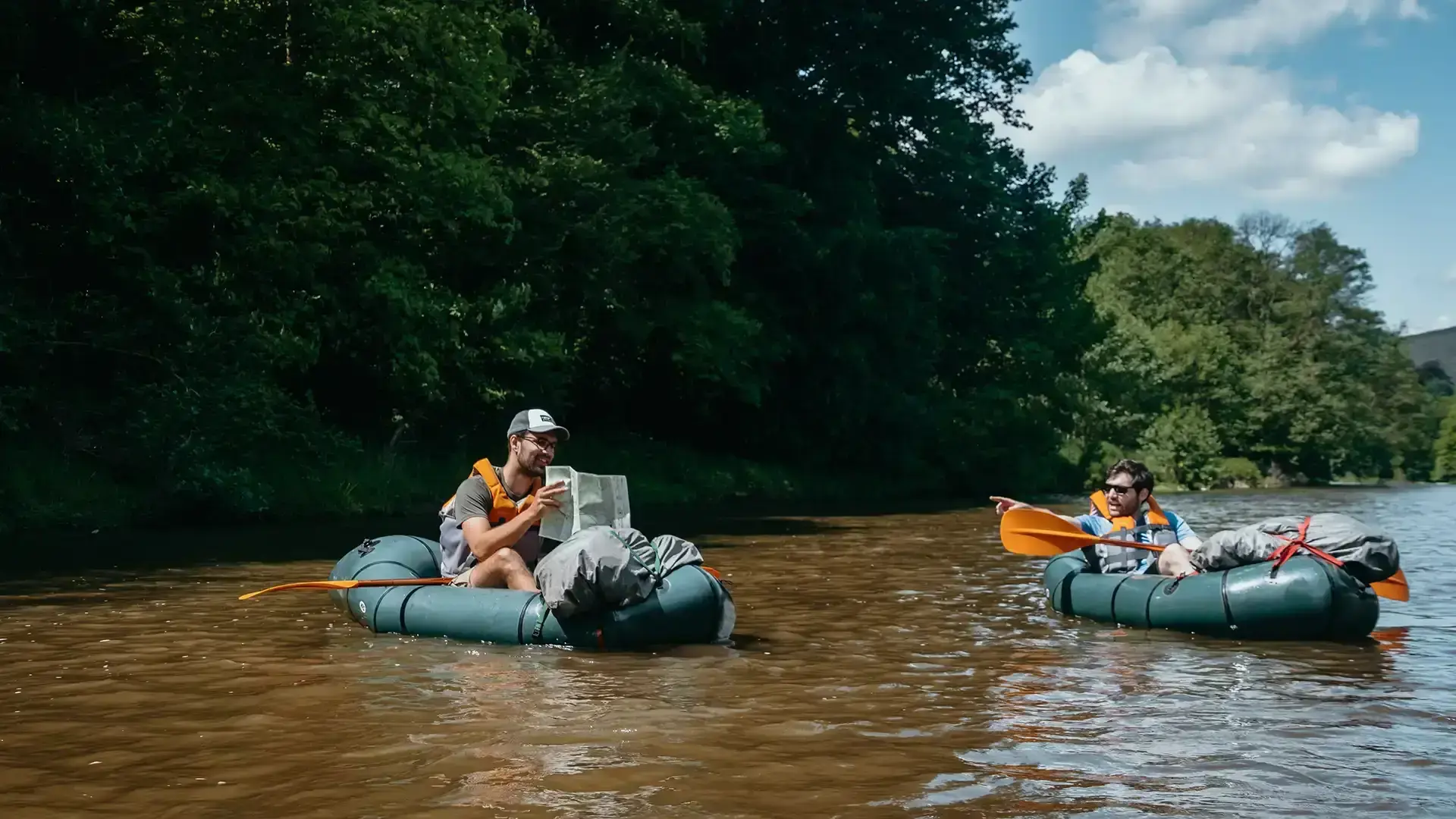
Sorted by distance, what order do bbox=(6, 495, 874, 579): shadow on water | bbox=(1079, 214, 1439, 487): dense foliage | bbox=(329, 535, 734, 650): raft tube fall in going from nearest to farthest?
bbox=(329, 535, 734, 650): raft tube → bbox=(6, 495, 874, 579): shadow on water → bbox=(1079, 214, 1439, 487): dense foliage

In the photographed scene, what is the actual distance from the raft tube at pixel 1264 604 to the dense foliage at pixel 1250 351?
38448 millimetres

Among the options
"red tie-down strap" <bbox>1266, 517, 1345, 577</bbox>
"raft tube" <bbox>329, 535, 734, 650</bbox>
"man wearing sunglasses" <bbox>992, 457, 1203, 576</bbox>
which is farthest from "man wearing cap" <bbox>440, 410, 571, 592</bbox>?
"red tie-down strap" <bbox>1266, 517, 1345, 577</bbox>

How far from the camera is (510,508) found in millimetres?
8703

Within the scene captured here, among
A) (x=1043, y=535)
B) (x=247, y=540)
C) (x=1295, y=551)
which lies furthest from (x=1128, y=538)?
(x=247, y=540)

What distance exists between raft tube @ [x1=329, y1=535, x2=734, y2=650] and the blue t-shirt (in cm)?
303

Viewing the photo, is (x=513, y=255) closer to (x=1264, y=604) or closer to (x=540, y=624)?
(x=540, y=624)

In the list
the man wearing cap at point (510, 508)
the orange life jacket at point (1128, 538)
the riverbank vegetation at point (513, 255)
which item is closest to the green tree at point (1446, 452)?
the riverbank vegetation at point (513, 255)

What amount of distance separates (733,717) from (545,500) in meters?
2.31

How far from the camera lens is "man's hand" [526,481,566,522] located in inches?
324

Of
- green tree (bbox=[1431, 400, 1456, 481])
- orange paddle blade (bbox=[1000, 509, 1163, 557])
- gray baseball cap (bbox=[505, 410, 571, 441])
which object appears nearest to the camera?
→ gray baseball cap (bbox=[505, 410, 571, 441])

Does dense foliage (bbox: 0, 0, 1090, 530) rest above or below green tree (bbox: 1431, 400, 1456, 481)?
above

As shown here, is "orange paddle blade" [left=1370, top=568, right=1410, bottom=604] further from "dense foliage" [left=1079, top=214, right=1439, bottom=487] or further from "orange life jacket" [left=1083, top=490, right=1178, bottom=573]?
"dense foliage" [left=1079, top=214, right=1439, bottom=487]

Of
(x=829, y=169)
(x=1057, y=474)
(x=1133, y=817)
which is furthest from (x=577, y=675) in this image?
(x=1057, y=474)

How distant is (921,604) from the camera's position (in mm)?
10820
